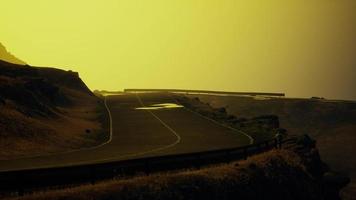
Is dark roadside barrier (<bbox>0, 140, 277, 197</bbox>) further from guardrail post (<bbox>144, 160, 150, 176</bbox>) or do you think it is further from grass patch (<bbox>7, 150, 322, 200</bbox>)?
grass patch (<bbox>7, 150, 322, 200</bbox>)

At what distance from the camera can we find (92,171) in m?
28.0

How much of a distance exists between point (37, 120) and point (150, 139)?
46.5ft

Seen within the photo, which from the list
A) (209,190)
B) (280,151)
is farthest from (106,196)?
(280,151)

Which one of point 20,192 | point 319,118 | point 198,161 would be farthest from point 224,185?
point 319,118

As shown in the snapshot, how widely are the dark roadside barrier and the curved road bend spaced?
5930mm

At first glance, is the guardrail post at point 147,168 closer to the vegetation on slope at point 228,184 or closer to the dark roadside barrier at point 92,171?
the dark roadside barrier at point 92,171

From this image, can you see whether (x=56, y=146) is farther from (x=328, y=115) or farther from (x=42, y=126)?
(x=328, y=115)

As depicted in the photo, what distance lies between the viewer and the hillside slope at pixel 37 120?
155 feet

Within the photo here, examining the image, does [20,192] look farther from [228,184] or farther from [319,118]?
[319,118]

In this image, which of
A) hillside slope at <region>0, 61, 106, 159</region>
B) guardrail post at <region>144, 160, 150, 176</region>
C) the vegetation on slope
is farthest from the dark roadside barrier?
hillside slope at <region>0, 61, 106, 159</region>

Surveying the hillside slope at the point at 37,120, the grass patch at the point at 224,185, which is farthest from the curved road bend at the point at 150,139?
the grass patch at the point at 224,185

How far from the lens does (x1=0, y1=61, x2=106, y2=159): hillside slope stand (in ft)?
155

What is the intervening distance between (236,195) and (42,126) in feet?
97.7

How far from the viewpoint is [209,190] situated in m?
29.9
